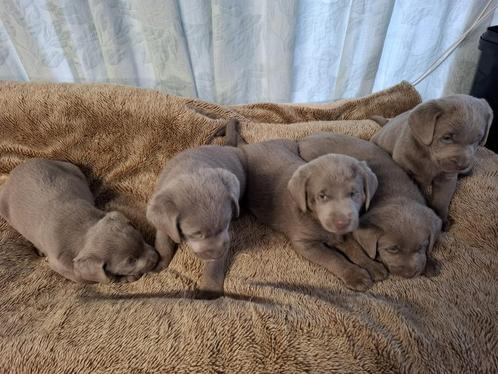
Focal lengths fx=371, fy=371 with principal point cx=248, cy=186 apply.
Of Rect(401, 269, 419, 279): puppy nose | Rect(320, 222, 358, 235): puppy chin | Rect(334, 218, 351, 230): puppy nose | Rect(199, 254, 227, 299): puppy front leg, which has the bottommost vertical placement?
Rect(199, 254, 227, 299): puppy front leg

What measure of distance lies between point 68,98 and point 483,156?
8.54 feet

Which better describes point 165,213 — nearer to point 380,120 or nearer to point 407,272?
point 407,272

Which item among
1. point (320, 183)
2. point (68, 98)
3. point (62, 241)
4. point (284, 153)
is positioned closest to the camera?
point (320, 183)

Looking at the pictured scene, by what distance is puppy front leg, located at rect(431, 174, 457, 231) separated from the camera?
6.54 ft

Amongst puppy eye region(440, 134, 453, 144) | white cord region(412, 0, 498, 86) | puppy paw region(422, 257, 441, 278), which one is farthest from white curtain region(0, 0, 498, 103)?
puppy paw region(422, 257, 441, 278)

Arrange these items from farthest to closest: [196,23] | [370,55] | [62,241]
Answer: [370,55], [196,23], [62,241]

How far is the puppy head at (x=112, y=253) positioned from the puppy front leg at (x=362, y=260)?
96 cm

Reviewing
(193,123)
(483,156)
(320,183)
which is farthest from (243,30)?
(483,156)

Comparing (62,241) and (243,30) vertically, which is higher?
(243,30)

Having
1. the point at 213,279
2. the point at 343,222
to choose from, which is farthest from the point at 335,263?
the point at 213,279

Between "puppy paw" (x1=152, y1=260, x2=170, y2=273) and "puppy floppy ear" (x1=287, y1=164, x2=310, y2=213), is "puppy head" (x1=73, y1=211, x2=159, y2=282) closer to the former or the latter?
"puppy paw" (x1=152, y1=260, x2=170, y2=273)

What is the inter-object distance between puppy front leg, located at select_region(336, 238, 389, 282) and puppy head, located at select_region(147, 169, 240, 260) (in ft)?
2.11

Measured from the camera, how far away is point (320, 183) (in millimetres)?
1726

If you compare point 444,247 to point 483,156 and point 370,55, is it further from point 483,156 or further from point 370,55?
point 370,55
